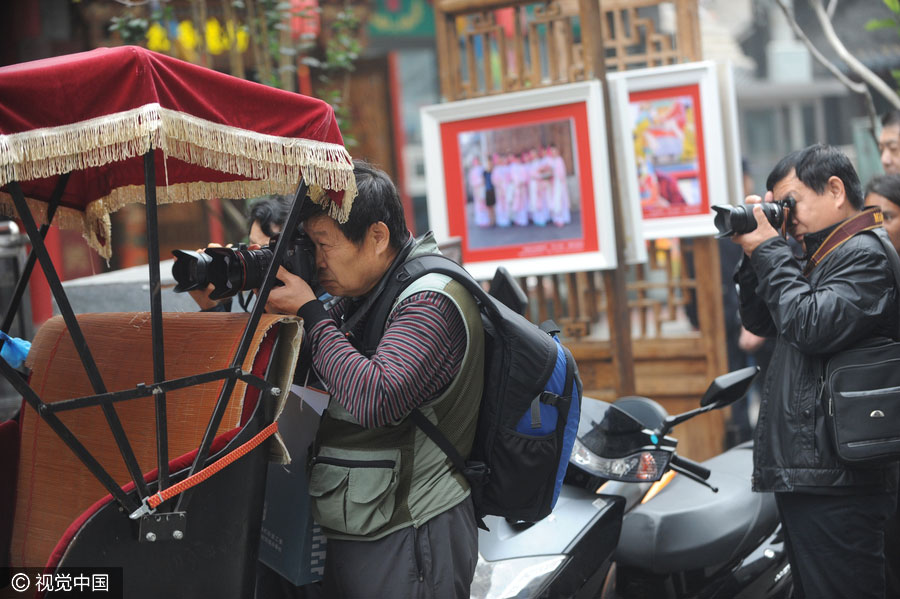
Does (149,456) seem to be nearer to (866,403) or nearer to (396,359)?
(396,359)

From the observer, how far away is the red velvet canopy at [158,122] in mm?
1640

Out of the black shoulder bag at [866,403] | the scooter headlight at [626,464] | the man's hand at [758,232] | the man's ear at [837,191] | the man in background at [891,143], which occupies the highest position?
the man in background at [891,143]

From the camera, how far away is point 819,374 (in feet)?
8.71

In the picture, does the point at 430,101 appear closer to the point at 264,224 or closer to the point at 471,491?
the point at 264,224

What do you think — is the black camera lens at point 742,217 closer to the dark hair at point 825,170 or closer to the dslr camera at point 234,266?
the dark hair at point 825,170

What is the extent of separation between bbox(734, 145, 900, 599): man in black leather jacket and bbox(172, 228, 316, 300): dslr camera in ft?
4.62

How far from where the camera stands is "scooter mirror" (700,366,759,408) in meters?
2.85

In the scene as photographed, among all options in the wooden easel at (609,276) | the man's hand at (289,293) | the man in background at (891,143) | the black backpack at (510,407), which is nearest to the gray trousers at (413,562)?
the black backpack at (510,407)

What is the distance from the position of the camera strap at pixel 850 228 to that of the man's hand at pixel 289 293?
1613 mm

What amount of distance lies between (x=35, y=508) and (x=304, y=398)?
2.47 feet

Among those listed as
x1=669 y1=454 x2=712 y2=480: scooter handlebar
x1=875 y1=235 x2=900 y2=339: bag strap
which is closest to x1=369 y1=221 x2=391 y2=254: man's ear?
x1=669 y1=454 x2=712 y2=480: scooter handlebar

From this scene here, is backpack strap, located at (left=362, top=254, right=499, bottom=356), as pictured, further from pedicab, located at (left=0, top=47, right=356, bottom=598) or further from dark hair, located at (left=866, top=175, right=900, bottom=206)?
dark hair, located at (left=866, top=175, right=900, bottom=206)

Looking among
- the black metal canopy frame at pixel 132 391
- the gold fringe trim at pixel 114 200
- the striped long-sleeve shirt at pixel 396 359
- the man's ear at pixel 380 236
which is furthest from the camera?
the gold fringe trim at pixel 114 200

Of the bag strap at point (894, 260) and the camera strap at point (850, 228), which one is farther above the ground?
the camera strap at point (850, 228)
